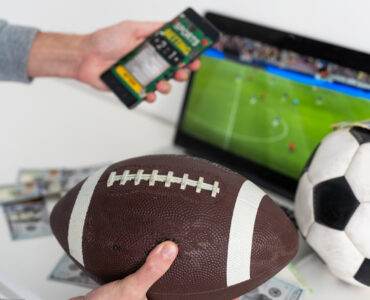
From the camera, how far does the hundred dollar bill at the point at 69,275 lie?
2.45 feet

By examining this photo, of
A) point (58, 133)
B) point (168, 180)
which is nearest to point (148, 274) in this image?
point (168, 180)

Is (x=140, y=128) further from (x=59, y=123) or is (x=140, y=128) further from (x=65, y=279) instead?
(x=65, y=279)

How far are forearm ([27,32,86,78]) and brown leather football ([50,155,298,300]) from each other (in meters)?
0.52

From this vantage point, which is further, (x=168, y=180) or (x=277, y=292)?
(x=277, y=292)

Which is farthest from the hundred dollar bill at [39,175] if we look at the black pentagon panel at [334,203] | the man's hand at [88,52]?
the black pentagon panel at [334,203]

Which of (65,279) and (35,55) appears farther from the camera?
(35,55)

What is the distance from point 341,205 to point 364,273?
0.38ft

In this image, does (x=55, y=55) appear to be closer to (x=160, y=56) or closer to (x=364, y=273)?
(x=160, y=56)

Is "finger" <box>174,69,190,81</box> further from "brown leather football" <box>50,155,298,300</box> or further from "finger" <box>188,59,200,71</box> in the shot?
"brown leather football" <box>50,155,298,300</box>

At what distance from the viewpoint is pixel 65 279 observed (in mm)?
748

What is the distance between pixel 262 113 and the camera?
1.01 m

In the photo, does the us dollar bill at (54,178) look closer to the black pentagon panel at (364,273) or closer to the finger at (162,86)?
the finger at (162,86)

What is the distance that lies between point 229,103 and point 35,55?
50 cm

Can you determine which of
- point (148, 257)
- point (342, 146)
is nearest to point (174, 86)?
point (342, 146)
